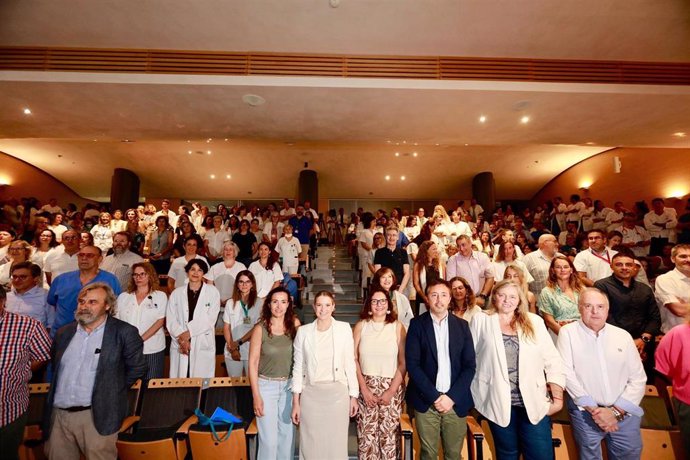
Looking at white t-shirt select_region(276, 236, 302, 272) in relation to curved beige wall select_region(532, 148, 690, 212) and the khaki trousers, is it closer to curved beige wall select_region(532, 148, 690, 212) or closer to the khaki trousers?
the khaki trousers

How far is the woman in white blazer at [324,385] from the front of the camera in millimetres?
2283

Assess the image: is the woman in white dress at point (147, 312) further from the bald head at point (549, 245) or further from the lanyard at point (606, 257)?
the lanyard at point (606, 257)

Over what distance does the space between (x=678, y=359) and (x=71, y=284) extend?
4.85 metres

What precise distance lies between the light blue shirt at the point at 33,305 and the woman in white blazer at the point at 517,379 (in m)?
3.82

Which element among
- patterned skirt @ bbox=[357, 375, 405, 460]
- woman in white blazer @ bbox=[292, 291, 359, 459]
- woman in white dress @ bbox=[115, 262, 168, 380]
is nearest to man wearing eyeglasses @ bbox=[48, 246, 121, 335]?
woman in white dress @ bbox=[115, 262, 168, 380]

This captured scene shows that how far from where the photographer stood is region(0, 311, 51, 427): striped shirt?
1917mm

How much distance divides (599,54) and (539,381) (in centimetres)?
508

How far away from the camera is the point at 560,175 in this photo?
13.0 m

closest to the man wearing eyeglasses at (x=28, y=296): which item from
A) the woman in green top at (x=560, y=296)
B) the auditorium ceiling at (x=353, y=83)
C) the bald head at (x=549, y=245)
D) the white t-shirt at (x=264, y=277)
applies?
the white t-shirt at (x=264, y=277)

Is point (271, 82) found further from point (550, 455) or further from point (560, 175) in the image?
point (560, 175)

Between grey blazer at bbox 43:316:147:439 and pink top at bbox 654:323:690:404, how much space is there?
3.51 m

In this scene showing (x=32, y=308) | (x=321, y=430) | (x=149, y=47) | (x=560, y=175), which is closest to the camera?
(x=321, y=430)

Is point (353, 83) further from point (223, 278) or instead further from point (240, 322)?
point (240, 322)

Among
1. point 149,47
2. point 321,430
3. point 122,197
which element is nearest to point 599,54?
point 321,430
